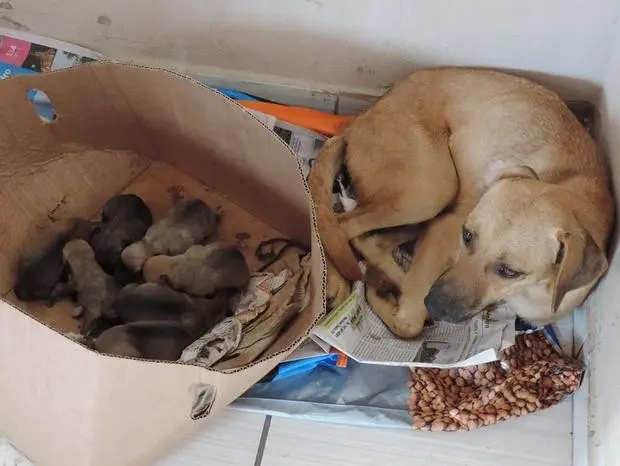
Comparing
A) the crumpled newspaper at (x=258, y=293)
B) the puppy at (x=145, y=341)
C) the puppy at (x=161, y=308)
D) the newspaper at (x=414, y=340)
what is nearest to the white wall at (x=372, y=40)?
the newspaper at (x=414, y=340)

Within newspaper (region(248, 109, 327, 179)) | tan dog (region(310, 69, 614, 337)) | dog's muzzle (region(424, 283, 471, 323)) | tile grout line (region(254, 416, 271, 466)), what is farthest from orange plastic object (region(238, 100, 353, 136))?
tile grout line (region(254, 416, 271, 466))

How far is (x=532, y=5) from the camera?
6.40 feet

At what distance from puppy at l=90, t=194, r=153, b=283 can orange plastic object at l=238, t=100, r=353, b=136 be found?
1.39 feet

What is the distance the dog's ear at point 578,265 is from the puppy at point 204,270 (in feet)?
2.49

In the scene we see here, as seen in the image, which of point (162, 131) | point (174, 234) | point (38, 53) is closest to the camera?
point (174, 234)

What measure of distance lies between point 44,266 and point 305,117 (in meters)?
0.80

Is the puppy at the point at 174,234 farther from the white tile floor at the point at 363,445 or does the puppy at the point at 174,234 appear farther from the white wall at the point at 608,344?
the white wall at the point at 608,344

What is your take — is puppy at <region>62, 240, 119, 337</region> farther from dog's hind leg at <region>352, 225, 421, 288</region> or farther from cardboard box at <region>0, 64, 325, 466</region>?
dog's hind leg at <region>352, 225, 421, 288</region>

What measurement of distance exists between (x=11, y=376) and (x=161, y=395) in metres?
0.30

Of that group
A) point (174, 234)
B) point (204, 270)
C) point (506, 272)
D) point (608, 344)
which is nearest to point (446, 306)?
point (506, 272)

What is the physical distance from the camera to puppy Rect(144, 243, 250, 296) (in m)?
1.96

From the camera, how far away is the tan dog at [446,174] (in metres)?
1.78

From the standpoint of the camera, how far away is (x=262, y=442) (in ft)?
6.02

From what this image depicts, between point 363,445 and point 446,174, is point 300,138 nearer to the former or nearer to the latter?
point 446,174
